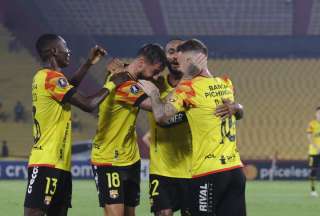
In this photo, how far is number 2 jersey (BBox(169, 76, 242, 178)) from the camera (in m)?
6.69

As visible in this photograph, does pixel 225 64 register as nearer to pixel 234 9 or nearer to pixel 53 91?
pixel 234 9

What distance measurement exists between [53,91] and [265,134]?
19.5 m

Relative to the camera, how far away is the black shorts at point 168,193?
27.0 ft

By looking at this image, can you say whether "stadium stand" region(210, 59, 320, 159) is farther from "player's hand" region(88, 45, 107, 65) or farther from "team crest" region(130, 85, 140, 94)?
"player's hand" region(88, 45, 107, 65)

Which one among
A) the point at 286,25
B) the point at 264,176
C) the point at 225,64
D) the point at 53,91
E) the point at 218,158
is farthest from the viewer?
the point at 286,25

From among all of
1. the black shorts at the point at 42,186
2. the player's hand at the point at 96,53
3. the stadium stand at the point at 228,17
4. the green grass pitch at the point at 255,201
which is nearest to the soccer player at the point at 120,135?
the player's hand at the point at 96,53

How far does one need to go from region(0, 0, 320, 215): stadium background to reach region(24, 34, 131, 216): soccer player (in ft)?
55.7

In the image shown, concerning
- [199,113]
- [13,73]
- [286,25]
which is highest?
[286,25]

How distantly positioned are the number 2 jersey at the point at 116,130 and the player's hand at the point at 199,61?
1.21 m

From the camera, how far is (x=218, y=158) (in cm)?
669

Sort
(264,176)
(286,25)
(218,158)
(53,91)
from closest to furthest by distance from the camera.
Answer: (218,158) < (53,91) < (264,176) < (286,25)

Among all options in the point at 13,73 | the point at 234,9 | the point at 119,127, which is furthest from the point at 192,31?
the point at 119,127

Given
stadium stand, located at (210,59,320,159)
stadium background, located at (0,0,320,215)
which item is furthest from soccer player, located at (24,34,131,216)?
stadium stand, located at (210,59,320,159)

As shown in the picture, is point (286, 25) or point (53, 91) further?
point (286, 25)
